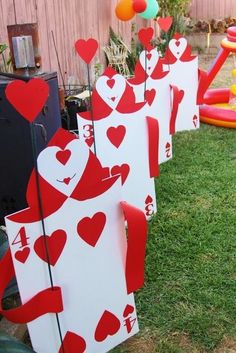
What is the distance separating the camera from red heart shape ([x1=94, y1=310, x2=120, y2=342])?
157 centimetres

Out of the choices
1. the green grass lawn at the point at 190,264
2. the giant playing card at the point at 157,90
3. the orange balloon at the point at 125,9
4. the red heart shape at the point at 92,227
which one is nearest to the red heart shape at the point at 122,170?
the green grass lawn at the point at 190,264

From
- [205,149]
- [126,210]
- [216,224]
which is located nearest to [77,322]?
[126,210]

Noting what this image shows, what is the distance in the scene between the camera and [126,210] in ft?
4.87

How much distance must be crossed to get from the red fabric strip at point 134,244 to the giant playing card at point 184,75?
8.42ft

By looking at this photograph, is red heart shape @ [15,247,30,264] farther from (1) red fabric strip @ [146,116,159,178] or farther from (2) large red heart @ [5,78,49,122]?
(1) red fabric strip @ [146,116,159,178]

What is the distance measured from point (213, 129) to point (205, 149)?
679mm

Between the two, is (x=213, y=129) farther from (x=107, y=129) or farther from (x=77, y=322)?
(x=77, y=322)

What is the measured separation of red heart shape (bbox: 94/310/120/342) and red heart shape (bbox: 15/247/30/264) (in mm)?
416

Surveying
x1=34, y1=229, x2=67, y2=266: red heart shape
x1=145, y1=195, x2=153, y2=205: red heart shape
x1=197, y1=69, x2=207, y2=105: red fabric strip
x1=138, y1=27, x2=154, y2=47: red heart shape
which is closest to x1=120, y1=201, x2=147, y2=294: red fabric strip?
x1=34, y1=229, x2=67, y2=266: red heart shape

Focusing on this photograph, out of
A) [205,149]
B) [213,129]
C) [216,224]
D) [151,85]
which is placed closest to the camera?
[216,224]

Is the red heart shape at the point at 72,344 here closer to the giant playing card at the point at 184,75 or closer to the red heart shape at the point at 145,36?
the red heart shape at the point at 145,36

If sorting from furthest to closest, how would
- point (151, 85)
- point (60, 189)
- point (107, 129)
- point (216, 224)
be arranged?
point (151, 85) → point (216, 224) → point (107, 129) → point (60, 189)

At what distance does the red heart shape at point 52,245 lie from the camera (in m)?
1.36

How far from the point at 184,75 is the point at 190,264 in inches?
91.1
